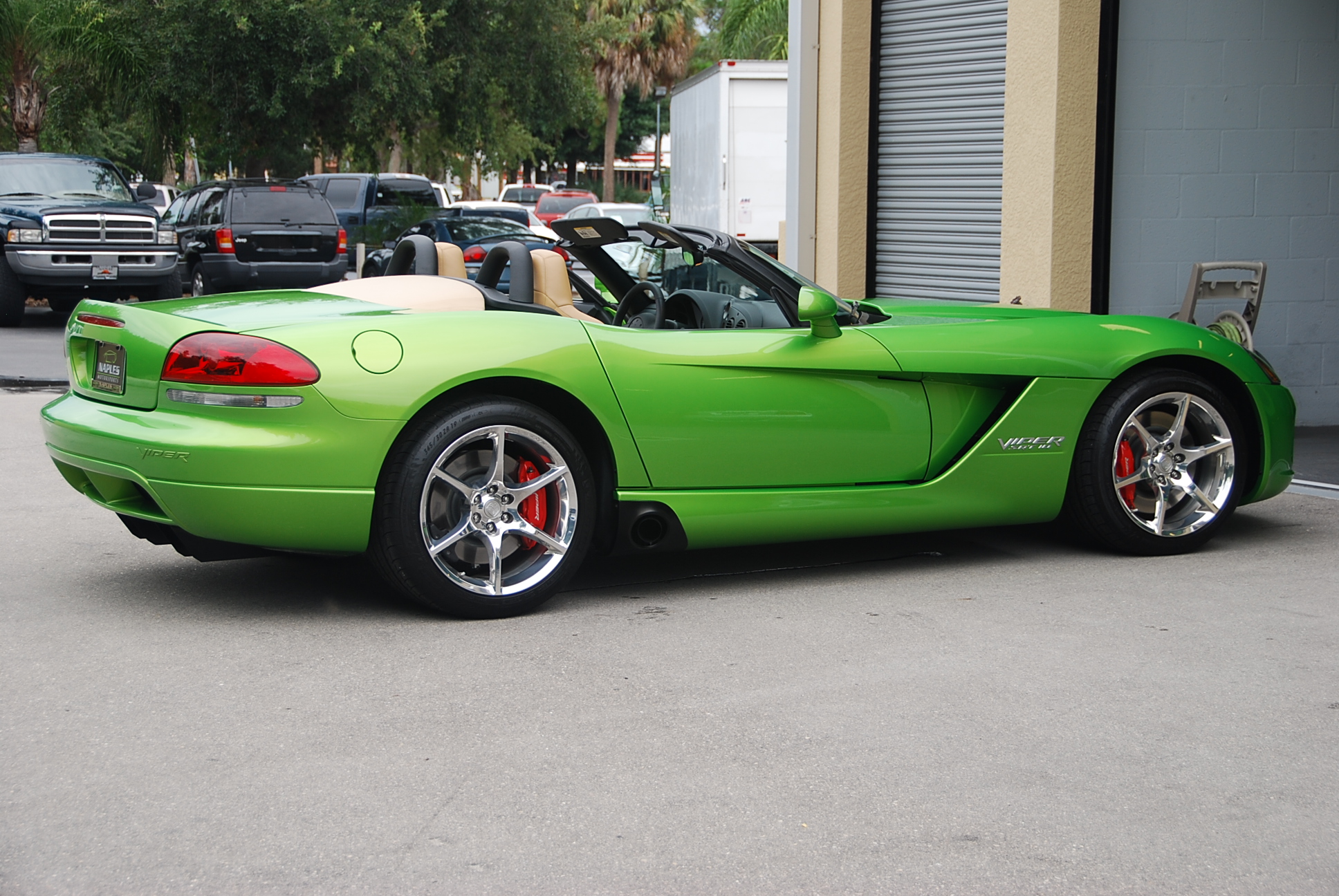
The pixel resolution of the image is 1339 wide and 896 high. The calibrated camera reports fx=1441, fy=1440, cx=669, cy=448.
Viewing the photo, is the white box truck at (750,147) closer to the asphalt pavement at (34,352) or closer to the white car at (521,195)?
the asphalt pavement at (34,352)

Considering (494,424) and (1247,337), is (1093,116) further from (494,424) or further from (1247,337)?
(494,424)

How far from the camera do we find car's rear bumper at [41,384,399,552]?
4387 millimetres

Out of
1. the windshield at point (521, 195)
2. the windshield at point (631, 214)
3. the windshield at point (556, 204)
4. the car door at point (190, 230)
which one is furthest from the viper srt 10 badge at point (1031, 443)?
the windshield at point (521, 195)

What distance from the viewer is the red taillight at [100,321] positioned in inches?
188

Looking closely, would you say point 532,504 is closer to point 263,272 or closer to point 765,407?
point 765,407

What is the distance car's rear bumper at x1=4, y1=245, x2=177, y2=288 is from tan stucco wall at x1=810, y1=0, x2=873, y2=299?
9.19m

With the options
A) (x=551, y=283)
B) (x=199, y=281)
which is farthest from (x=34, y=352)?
(x=551, y=283)

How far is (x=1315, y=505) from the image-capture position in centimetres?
686

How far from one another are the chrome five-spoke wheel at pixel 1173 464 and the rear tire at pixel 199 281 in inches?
592

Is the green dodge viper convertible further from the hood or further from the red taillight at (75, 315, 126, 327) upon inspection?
the hood

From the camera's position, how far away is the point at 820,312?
5.02 metres

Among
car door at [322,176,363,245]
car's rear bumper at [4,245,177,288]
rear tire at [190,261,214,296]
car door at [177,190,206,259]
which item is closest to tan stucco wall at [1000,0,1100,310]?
car's rear bumper at [4,245,177,288]

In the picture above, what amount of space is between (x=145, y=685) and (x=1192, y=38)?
25.8 feet

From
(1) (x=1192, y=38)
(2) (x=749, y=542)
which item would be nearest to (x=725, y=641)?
(2) (x=749, y=542)
